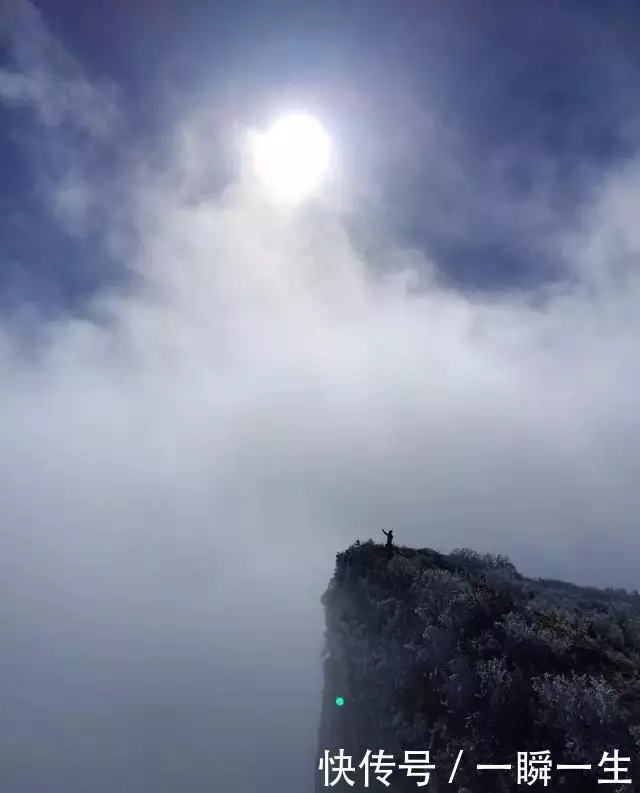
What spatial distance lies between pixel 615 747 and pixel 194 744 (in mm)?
186868

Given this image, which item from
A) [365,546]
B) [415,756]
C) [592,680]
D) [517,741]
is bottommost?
[415,756]

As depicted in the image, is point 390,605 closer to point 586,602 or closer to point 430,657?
point 430,657

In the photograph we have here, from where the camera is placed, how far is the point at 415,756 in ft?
81.5

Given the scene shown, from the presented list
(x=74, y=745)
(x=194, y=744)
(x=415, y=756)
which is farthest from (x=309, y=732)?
(x=415, y=756)

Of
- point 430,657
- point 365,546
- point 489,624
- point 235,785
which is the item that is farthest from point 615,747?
point 235,785

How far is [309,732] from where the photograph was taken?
169 meters

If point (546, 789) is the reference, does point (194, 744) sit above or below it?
below

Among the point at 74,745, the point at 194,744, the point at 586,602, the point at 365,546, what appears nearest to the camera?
the point at 365,546

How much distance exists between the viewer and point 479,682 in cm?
2283

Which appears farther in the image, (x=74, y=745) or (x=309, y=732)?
(x=74, y=745)

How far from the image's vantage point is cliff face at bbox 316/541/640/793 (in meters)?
18.6

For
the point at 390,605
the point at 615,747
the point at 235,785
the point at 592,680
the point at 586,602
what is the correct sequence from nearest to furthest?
the point at 615,747, the point at 592,680, the point at 390,605, the point at 586,602, the point at 235,785

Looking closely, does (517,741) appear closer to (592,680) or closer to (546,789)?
(546,789)

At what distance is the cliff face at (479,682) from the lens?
18.6 m
